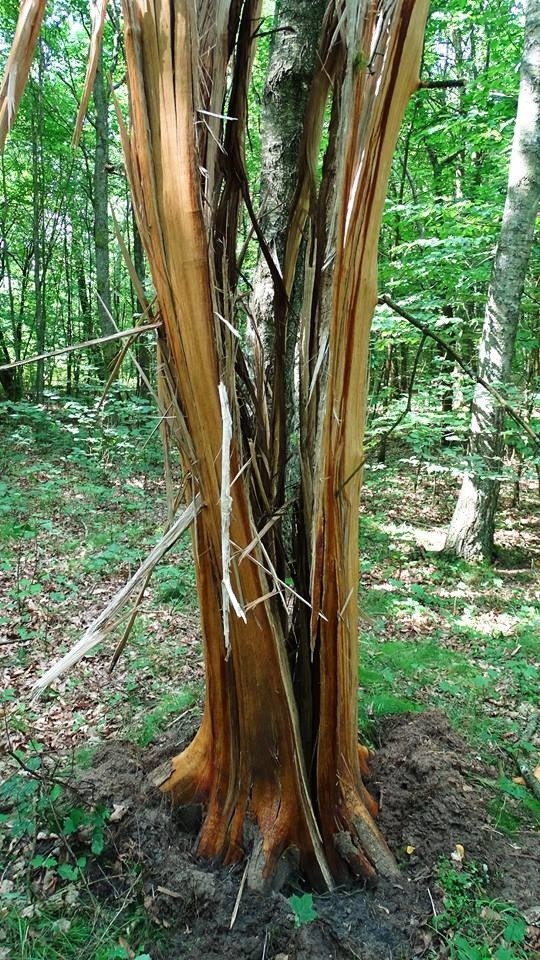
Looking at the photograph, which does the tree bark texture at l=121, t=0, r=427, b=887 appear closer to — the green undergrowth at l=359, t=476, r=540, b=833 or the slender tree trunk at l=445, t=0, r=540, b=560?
the green undergrowth at l=359, t=476, r=540, b=833

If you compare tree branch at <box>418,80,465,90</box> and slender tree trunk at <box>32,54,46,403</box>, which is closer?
tree branch at <box>418,80,465,90</box>

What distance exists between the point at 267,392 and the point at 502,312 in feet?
14.5

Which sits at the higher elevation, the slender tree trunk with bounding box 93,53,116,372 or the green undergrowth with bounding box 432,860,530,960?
the slender tree trunk with bounding box 93,53,116,372

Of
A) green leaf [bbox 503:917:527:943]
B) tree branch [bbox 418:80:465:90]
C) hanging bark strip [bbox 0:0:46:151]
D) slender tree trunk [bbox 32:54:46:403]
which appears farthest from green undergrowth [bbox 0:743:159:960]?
slender tree trunk [bbox 32:54:46:403]

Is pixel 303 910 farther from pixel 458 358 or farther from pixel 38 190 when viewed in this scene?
pixel 38 190

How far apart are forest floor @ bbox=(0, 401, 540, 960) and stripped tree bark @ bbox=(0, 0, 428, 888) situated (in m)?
Result: 0.14

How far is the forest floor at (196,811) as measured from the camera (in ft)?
5.72

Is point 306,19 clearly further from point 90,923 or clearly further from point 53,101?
point 53,101

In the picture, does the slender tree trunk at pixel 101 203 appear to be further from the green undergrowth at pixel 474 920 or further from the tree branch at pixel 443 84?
the green undergrowth at pixel 474 920

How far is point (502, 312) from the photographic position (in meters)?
5.32

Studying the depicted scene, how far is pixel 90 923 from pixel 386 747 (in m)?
1.31

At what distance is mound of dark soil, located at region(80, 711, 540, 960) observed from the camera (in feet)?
5.62

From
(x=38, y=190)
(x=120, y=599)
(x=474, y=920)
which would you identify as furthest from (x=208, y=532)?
(x=38, y=190)

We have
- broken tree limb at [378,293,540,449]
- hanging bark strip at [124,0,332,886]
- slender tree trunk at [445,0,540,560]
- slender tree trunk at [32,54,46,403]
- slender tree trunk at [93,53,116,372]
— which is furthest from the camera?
slender tree trunk at [32,54,46,403]
